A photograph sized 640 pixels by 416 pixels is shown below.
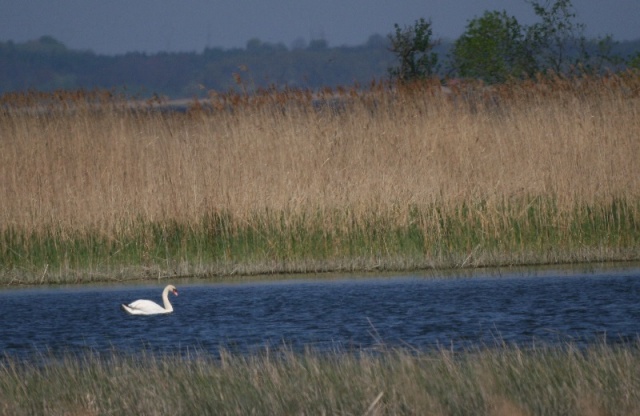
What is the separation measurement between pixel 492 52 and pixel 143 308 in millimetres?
22308

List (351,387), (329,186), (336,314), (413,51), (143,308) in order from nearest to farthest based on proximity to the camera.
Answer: (351,387) → (336,314) → (143,308) → (329,186) → (413,51)

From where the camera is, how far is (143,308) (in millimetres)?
11539

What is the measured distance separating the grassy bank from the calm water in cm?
101

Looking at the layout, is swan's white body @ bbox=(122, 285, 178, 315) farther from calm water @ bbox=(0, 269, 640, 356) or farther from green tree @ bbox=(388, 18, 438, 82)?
green tree @ bbox=(388, 18, 438, 82)

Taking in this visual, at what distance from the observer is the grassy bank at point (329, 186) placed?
49.1 ft

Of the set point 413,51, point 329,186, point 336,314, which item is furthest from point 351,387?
point 413,51

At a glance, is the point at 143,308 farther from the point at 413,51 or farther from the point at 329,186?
the point at 413,51

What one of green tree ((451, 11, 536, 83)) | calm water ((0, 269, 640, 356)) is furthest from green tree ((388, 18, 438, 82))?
calm water ((0, 269, 640, 356))

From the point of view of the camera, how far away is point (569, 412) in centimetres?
588

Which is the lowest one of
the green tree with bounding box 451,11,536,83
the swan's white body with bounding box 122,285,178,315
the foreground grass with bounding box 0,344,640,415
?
the foreground grass with bounding box 0,344,640,415

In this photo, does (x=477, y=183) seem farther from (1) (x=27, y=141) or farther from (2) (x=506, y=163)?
(1) (x=27, y=141)

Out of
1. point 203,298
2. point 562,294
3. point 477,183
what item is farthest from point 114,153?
point 562,294

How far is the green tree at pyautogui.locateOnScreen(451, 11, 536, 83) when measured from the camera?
104 ft

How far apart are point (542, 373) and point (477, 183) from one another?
28.5 feet
